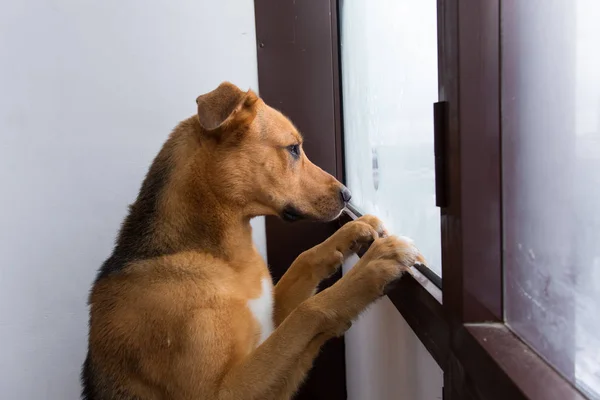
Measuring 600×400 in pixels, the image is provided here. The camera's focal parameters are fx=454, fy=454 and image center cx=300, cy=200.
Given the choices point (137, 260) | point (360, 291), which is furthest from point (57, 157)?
point (360, 291)

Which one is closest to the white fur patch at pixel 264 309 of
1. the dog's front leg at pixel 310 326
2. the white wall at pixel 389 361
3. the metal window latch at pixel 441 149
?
the dog's front leg at pixel 310 326

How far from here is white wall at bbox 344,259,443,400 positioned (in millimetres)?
761

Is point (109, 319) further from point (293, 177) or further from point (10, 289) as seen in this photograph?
point (10, 289)

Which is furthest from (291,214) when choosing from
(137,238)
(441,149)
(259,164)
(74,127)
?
(74,127)

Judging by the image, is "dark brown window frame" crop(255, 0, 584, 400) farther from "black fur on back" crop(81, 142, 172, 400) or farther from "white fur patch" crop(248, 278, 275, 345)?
"black fur on back" crop(81, 142, 172, 400)

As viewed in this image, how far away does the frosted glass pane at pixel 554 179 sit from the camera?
1.26 ft

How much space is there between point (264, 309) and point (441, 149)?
640 mm

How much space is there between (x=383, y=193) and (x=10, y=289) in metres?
1.41

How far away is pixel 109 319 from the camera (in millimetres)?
969

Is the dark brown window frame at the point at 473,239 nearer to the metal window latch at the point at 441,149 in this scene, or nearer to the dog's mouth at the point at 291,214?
the metal window latch at the point at 441,149

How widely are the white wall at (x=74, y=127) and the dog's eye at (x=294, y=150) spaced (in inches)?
26.0

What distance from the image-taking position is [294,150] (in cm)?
115

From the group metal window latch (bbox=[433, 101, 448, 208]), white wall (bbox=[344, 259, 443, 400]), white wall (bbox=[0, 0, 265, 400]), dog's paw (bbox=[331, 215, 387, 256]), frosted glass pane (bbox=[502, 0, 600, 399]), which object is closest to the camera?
frosted glass pane (bbox=[502, 0, 600, 399])

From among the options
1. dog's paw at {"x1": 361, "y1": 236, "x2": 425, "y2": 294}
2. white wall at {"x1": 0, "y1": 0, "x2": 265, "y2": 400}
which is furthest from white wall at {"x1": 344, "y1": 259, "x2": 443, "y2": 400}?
white wall at {"x1": 0, "y1": 0, "x2": 265, "y2": 400}
